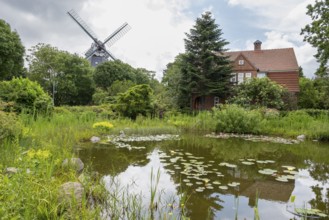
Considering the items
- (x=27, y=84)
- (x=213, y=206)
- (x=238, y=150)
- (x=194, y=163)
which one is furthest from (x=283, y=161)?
(x=27, y=84)

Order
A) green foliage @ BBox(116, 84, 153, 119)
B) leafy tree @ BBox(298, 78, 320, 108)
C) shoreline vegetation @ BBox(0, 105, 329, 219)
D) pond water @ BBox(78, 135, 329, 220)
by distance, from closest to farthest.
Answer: shoreline vegetation @ BBox(0, 105, 329, 219), pond water @ BBox(78, 135, 329, 220), green foliage @ BBox(116, 84, 153, 119), leafy tree @ BBox(298, 78, 320, 108)

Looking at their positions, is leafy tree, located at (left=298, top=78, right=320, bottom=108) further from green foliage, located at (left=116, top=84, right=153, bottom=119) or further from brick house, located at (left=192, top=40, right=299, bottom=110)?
green foliage, located at (left=116, top=84, right=153, bottom=119)

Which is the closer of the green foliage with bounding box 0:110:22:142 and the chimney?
the green foliage with bounding box 0:110:22:142

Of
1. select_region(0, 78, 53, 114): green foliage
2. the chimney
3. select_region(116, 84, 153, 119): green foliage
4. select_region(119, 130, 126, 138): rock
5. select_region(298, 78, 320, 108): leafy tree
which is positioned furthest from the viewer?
select_region(298, 78, 320, 108): leafy tree

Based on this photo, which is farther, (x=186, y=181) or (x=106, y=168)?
(x=106, y=168)

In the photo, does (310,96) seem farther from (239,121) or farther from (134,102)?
(134,102)

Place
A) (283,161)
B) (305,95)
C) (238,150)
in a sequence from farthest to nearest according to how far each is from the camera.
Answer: (305,95) < (238,150) < (283,161)

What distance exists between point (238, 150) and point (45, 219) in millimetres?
6361

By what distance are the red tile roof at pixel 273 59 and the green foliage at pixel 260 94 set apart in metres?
5.30

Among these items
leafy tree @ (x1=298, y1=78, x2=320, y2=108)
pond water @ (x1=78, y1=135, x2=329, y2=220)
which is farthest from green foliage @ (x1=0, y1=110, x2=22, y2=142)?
leafy tree @ (x1=298, y1=78, x2=320, y2=108)

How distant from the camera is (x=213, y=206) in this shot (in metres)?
3.41

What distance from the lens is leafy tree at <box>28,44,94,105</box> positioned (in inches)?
1163

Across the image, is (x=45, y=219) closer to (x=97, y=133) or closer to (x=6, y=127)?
(x=6, y=127)

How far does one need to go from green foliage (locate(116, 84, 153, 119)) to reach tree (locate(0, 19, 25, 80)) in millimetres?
13056
